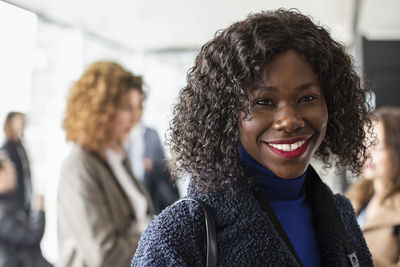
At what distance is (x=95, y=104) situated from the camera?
2205 mm

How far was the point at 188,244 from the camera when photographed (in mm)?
837

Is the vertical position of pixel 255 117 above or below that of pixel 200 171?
above

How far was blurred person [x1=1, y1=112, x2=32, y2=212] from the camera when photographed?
3.28 meters

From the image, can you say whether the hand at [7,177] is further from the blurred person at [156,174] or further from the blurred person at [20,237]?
the blurred person at [156,174]

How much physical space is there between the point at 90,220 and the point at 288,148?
118cm

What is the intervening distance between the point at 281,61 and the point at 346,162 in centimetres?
42

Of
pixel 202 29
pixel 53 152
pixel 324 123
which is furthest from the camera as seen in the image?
pixel 202 29

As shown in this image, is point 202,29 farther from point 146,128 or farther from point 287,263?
point 287,263

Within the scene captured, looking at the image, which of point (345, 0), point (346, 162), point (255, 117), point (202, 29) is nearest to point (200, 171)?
point (255, 117)

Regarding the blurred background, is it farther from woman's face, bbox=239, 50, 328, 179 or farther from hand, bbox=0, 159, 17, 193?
woman's face, bbox=239, 50, 328, 179

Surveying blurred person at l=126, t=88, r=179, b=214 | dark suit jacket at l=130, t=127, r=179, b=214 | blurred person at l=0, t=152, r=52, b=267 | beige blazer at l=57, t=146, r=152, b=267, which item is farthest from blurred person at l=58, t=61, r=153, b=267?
dark suit jacket at l=130, t=127, r=179, b=214

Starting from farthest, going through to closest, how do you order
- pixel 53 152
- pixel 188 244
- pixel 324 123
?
pixel 53 152 < pixel 324 123 < pixel 188 244

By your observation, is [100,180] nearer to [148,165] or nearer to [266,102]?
[266,102]

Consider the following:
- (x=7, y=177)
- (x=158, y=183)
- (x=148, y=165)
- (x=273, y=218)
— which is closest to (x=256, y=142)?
(x=273, y=218)
